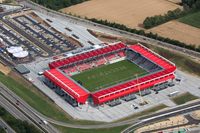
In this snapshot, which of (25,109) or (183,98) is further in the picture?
(183,98)

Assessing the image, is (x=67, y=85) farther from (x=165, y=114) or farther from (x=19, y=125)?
(x=165, y=114)

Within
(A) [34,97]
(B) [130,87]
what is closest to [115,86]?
(B) [130,87]

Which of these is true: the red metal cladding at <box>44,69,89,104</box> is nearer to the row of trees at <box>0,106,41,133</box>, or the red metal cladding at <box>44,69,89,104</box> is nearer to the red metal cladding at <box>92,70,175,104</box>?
the red metal cladding at <box>92,70,175,104</box>

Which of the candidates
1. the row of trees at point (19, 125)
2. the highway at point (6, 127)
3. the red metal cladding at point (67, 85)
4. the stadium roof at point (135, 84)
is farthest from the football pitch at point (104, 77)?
the highway at point (6, 127)

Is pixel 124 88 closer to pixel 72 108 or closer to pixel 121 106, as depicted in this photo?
pixel 121 106

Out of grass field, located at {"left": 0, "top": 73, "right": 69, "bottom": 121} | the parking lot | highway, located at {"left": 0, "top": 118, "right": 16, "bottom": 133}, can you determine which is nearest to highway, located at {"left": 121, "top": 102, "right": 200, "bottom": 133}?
the parking lot

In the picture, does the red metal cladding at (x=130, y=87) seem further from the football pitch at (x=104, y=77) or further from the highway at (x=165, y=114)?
the highway at (x=165, y=114)

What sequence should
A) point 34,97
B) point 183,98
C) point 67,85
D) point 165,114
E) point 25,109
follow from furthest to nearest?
point 67,85
point 34,97
point 183,98
point 25,109
point 165,114
